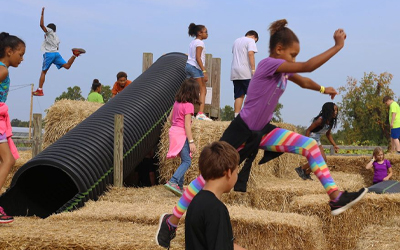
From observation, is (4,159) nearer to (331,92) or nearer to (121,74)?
(331,92)

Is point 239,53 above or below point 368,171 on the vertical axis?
above

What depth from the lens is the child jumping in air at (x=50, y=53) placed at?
42.5 ft

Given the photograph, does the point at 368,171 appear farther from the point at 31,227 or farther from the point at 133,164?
the point at 31,227

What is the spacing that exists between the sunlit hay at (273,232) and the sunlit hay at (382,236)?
0.92m

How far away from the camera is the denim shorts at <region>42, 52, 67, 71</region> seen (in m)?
13.0

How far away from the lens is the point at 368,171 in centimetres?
1432

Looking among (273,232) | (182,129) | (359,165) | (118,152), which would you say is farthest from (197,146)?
(359,165)

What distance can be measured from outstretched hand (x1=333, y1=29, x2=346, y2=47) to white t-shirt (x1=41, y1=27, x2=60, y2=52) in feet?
31.5

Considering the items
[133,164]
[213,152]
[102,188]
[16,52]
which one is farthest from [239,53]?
[213,152]

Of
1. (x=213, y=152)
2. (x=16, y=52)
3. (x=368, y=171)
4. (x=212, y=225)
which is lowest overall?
(x=368, y=171)

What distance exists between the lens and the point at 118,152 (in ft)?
27.5

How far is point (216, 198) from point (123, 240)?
6.68 ft

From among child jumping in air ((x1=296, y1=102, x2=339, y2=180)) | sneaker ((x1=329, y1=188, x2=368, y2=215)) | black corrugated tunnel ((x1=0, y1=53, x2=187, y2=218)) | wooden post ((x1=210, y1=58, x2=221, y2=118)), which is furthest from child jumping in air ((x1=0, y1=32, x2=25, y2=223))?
wooden post ((x1=210, y1=58, x2=221, y2=118))

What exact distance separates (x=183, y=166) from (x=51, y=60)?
252 inches
